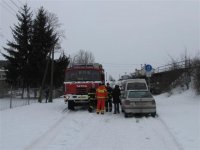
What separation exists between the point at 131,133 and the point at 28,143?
4346 millimetres

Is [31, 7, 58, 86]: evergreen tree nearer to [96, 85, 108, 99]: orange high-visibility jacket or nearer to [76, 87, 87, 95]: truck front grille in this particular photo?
[76, 87, 87, 95]: truck front grille

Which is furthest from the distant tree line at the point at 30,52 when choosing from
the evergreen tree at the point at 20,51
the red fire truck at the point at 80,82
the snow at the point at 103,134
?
the snow at the point at 103,134

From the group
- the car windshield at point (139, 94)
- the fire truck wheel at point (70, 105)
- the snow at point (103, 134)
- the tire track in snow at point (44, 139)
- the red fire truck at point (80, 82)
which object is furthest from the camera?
the fire truck wheel at point (70, 105)

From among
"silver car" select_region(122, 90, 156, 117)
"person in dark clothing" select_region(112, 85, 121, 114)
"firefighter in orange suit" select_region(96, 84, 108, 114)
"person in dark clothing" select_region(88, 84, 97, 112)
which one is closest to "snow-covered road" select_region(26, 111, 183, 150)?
"silver car" select_region(122, 90, 156, 117)

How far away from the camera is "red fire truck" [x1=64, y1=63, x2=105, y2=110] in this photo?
2688 centimetres

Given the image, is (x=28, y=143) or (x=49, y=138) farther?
(x=49, y=138)

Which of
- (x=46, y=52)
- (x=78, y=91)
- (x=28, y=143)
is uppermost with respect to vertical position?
(x=46, y=52)

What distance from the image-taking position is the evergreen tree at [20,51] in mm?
55281

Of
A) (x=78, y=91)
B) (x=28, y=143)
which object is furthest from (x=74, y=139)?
(x=78, y=91)

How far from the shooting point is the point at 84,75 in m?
27.5

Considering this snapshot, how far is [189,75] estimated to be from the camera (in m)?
37.0

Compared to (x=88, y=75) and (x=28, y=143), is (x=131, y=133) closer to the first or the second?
(x=28, y=143)

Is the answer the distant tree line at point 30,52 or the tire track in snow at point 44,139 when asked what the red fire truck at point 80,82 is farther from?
the distant tree line at point 30,52

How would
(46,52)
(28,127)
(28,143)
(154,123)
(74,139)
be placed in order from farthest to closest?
(46,52) < (154,123) < (28,127) < (74,139) < (28,143)
